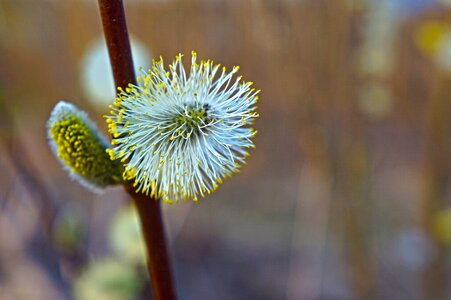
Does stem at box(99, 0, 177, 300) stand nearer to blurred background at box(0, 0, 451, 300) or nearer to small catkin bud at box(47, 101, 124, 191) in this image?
small catkin bud at box(47, 101, 124, 191)

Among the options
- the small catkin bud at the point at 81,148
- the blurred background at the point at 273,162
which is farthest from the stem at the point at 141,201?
the blurred background at the point at 273,162

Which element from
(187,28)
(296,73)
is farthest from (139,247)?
(187,28)

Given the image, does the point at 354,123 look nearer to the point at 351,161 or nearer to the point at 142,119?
the point at 351,161

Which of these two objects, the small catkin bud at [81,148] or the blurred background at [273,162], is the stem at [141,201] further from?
the blurred background at [273,162]

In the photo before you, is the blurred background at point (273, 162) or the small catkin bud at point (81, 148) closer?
the small catkin bud at point (81, 148)

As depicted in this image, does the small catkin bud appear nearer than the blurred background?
Yes

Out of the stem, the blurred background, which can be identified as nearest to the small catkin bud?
the stem
